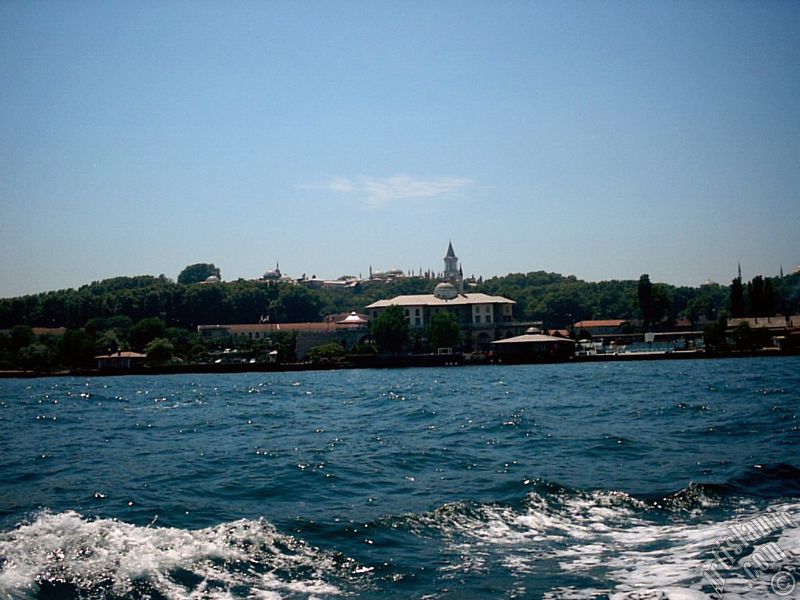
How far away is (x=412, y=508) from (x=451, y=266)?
105m

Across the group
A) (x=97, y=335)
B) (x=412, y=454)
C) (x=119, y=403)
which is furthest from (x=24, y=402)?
(x=97, y=335)

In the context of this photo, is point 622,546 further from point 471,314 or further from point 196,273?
point 196,273

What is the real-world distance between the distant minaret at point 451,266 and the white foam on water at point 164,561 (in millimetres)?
104944

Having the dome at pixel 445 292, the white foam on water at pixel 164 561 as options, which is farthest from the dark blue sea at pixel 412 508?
the dome at pixel 445 292

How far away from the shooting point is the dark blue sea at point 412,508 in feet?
25.5

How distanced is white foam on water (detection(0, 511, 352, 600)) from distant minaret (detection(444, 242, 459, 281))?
10494 centimetres

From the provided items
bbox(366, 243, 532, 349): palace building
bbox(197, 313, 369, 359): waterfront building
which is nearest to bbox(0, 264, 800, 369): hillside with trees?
bbox(197, 313, 369, 359): waterfront building

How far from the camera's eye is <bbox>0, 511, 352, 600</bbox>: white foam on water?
25.0 ft

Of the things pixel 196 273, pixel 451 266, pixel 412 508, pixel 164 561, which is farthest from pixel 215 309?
pixel 164 561

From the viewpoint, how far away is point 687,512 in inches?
408

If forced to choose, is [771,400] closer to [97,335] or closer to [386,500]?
[386,500]

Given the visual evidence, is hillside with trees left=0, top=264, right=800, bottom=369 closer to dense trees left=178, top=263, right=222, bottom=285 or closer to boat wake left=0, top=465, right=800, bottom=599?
dense trees left=178, top=263, right=222, bottom=285

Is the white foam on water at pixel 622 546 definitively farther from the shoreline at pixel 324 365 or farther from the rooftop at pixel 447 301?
the rooftop at pixel 447 301

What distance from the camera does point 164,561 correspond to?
8.25 meters
